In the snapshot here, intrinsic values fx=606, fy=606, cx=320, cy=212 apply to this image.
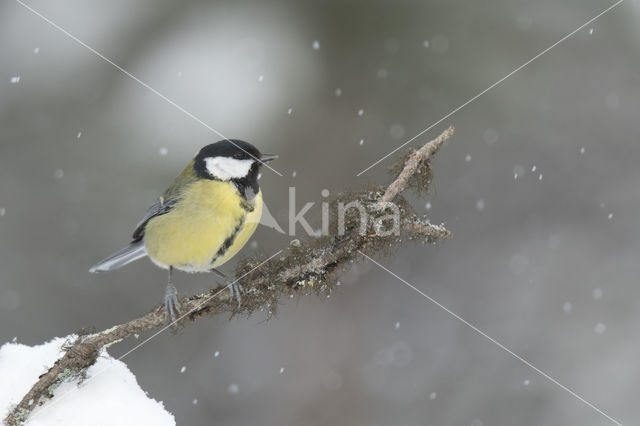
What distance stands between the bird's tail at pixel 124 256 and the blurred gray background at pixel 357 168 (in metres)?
2.28

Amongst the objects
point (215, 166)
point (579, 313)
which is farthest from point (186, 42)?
point (579, 313)

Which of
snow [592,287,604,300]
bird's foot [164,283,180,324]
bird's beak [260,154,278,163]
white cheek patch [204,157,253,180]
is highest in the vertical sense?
bird's beak [260,154,278,163]

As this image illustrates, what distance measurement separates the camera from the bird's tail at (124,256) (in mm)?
1901

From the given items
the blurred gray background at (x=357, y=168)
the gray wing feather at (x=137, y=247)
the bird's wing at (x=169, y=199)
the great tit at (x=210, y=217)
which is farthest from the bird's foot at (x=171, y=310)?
the blurred gray background at (x=357, y=168)

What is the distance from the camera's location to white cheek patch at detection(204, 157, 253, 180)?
1.95 m

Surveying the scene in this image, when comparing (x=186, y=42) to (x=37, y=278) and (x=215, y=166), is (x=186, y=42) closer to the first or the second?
(x=37, y=278)

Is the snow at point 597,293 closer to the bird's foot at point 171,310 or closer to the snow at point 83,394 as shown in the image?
the bird's foot at point 171,310

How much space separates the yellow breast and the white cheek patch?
3 cm

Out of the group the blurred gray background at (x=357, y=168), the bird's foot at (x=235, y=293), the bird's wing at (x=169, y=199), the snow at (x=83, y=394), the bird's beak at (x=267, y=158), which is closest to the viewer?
the snow at (x=83, y=394)

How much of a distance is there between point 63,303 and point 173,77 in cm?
190

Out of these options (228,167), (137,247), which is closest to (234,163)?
(228,167)

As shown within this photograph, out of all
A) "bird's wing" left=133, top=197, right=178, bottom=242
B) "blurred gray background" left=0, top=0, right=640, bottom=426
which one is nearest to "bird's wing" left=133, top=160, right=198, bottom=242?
"bird's wing" left=133, top=197, right=178, bottom=242

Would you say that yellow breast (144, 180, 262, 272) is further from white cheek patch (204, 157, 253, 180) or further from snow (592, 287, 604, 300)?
snow (592, 287, 604, 300)

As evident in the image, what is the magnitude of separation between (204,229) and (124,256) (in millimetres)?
306
